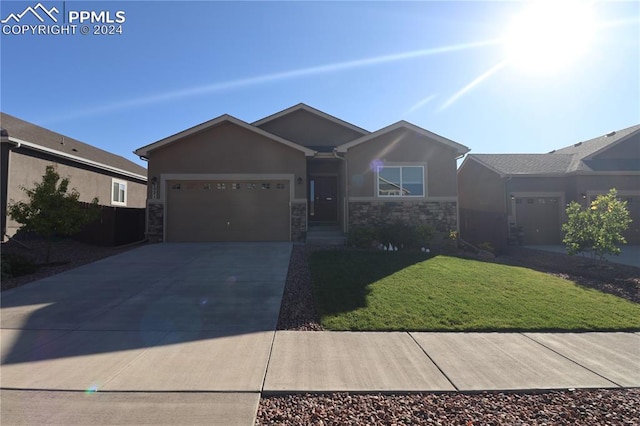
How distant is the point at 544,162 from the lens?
1803cm

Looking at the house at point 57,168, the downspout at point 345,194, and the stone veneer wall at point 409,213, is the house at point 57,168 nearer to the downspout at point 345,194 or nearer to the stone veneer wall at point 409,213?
the downspout at point 345,194

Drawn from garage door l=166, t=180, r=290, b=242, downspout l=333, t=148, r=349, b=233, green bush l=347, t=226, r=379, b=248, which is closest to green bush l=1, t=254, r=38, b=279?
garage door l=166, t=180, r=290, b=242

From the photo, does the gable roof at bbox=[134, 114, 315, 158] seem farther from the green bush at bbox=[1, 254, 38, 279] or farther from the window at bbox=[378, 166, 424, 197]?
the green bush at bbox=[1, 254, 38, 279]

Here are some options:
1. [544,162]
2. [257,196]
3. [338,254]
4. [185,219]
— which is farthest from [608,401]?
[544,162]

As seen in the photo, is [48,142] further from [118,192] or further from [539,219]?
[539,219]

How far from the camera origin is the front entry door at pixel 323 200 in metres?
16.2

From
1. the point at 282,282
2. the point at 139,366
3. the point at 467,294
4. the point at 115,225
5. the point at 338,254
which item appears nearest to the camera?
the point at 139,366

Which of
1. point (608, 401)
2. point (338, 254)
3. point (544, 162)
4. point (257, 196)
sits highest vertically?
point (544, 162)

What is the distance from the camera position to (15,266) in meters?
8.49

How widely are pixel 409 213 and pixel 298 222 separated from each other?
15.0 ft

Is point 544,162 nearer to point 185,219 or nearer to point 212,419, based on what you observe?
point 185,219

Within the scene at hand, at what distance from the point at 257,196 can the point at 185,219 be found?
304 centimetres

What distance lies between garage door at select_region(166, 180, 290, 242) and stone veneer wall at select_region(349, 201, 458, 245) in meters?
2.96

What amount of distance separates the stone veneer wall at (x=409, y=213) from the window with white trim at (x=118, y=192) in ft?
43.6
